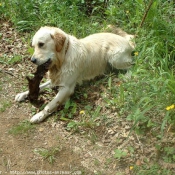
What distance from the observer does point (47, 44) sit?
449cm

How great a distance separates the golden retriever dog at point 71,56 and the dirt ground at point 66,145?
0.23 metres

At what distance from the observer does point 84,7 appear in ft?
20.8

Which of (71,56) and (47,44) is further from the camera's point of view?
(71,56)

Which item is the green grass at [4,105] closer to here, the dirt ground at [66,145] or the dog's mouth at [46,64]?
the dirt ground at [66,145]

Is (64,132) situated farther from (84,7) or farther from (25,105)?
(84,7)

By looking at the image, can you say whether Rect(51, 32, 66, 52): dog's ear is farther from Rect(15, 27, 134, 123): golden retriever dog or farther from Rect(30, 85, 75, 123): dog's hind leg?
Rect(30, 85, 75, 123): dog's hind leg

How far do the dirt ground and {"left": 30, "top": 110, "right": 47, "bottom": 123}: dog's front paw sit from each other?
0.21ft

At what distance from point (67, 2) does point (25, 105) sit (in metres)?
2.43

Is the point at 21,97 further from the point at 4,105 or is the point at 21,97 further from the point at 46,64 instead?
the point at 46,64

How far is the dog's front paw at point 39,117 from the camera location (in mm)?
4426

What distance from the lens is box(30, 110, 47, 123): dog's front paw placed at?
443 cm

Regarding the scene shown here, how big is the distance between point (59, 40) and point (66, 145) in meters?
1.38

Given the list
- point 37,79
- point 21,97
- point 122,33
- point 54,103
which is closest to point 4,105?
point 21,97

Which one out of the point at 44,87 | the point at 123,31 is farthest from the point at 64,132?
the point at 123,31
